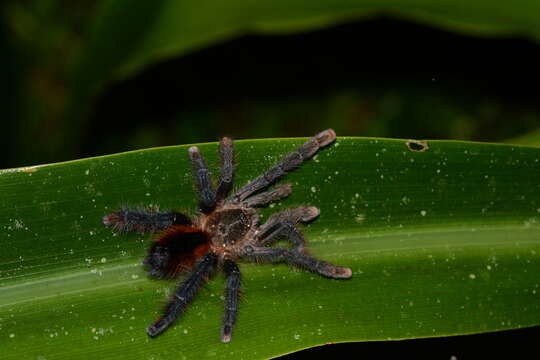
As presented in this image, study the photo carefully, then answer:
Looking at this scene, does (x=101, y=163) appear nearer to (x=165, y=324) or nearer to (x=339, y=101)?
(x=165, y=324)

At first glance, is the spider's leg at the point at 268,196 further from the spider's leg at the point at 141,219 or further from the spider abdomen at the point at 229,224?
the spider's leg at the point at 141,219

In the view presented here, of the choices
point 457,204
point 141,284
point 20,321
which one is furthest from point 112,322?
point 457,204

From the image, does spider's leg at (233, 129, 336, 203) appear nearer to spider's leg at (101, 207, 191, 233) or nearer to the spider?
the spider

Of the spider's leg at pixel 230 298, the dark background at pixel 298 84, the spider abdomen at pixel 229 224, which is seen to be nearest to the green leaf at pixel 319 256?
the spider's leg at pixel 230 298

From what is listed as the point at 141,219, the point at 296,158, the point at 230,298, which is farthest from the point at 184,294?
the point at 296,158

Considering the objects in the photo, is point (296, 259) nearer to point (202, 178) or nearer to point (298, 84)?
point (202, 178)
